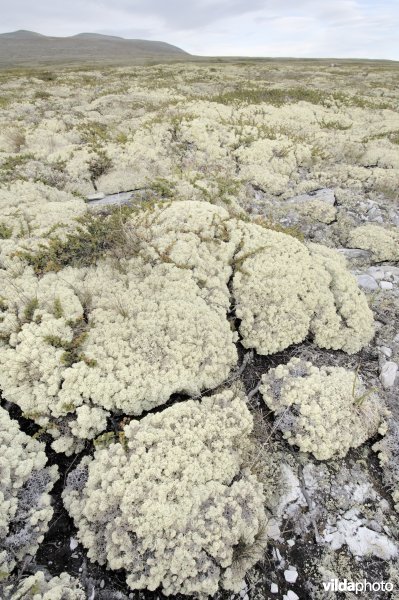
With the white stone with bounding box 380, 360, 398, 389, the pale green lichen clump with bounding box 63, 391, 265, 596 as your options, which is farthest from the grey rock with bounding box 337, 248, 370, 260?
the pale green lichen clump with bounding box 63, 391, 265, 596

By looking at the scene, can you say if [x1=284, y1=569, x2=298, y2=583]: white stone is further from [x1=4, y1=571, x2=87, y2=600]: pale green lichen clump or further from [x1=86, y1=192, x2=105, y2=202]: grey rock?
[x1=86, y1=192, x2=105, y2=202]: grey rock

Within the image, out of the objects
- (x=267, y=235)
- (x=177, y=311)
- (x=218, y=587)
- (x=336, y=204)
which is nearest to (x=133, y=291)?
(x=177, y=311)

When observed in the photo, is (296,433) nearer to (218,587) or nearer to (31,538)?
(218,587)

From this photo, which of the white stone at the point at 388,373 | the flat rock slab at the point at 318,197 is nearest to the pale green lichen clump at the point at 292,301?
the white stone at the point at 388,373

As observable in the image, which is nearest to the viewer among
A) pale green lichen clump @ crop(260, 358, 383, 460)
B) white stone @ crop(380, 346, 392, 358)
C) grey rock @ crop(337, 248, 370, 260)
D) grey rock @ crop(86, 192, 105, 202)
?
pale green lichen clump @ crop(260, 358, 383, 460)

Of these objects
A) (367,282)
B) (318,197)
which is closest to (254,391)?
(367,282)

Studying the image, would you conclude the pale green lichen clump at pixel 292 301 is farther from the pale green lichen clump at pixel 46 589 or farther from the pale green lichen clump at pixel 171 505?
the pale green lichen clump at pixel 46 589
